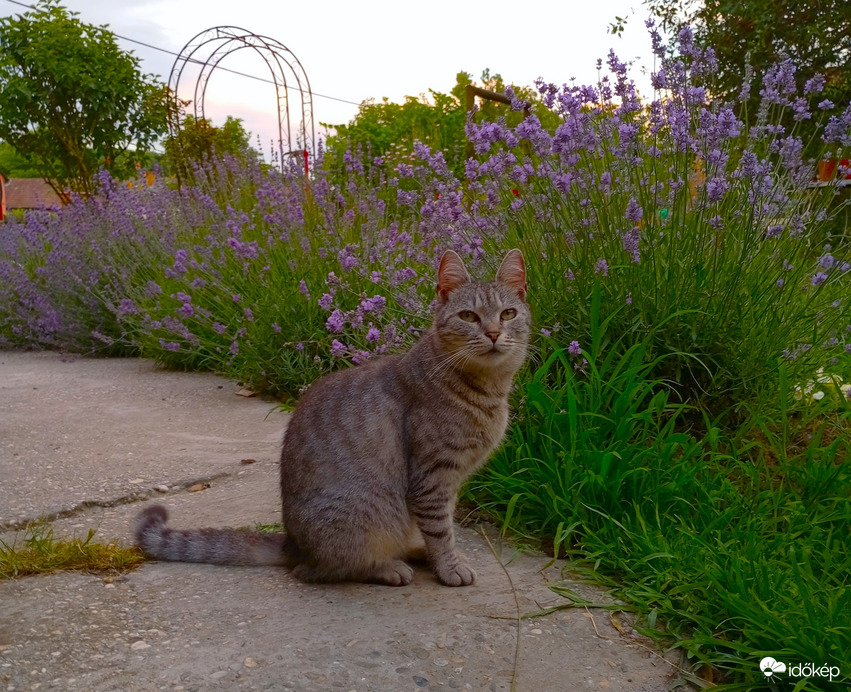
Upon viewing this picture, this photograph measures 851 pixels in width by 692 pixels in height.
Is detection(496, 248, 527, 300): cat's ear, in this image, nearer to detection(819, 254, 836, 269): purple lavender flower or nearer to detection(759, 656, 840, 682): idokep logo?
detection(819, 254, 836, 269): purple lavender flower

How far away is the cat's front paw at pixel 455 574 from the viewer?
258cm

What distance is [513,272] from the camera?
9.87 feet

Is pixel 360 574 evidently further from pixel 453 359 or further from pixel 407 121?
pixel 407 121

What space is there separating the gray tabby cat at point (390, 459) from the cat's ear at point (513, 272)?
0.34 feet

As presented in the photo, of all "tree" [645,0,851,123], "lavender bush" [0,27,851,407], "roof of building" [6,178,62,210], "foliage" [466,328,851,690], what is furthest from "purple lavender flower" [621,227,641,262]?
"roof of building" [6,178,62,210]

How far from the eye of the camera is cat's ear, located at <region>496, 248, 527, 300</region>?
299cm

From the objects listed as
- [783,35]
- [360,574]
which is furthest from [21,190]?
[360,574]

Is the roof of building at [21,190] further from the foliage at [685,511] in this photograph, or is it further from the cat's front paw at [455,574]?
the cat's front paw at [455,574]

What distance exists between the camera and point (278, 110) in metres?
12.2

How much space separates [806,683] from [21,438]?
13.0ft

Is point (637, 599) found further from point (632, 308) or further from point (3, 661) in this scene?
point (3, 661)

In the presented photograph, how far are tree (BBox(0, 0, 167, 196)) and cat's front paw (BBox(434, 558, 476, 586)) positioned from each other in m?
10.2

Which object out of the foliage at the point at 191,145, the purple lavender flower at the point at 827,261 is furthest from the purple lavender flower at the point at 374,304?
the foliage at the point at 191,145

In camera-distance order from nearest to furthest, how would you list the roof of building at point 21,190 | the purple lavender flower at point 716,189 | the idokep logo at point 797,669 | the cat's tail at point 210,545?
the idokep logo at point 797,669 → the cat's tail at point 210,545 → the purple lavender flower at point 716,189 → the roof of building at point 21,190
